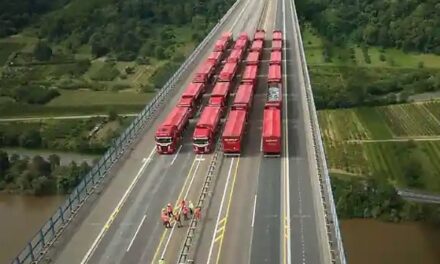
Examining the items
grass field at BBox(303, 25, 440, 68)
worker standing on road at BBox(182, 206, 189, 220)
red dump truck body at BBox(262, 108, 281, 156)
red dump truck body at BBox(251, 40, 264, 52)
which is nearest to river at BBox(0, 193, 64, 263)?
red dump truck body at BBox(251, 40, 264, 52)

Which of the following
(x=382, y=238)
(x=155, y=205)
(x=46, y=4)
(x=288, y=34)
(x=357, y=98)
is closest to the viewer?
(x=155, y=205)

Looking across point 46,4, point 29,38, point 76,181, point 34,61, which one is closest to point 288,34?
point 76,181

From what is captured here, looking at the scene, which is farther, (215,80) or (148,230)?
(215,80)

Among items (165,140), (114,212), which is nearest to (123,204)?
(114,212)

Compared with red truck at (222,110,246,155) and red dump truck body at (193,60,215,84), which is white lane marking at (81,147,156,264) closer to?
red truck at (222,110,246,155)

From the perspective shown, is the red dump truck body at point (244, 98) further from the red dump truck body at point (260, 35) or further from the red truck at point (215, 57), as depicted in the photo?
the red dump truck body at point (260, 35)

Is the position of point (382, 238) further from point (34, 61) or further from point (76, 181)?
point (34, 61)

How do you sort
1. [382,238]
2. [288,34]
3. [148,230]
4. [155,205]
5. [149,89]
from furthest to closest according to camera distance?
[149,89]
[288,34]
[382,238]
[155,205]
[148,230]
